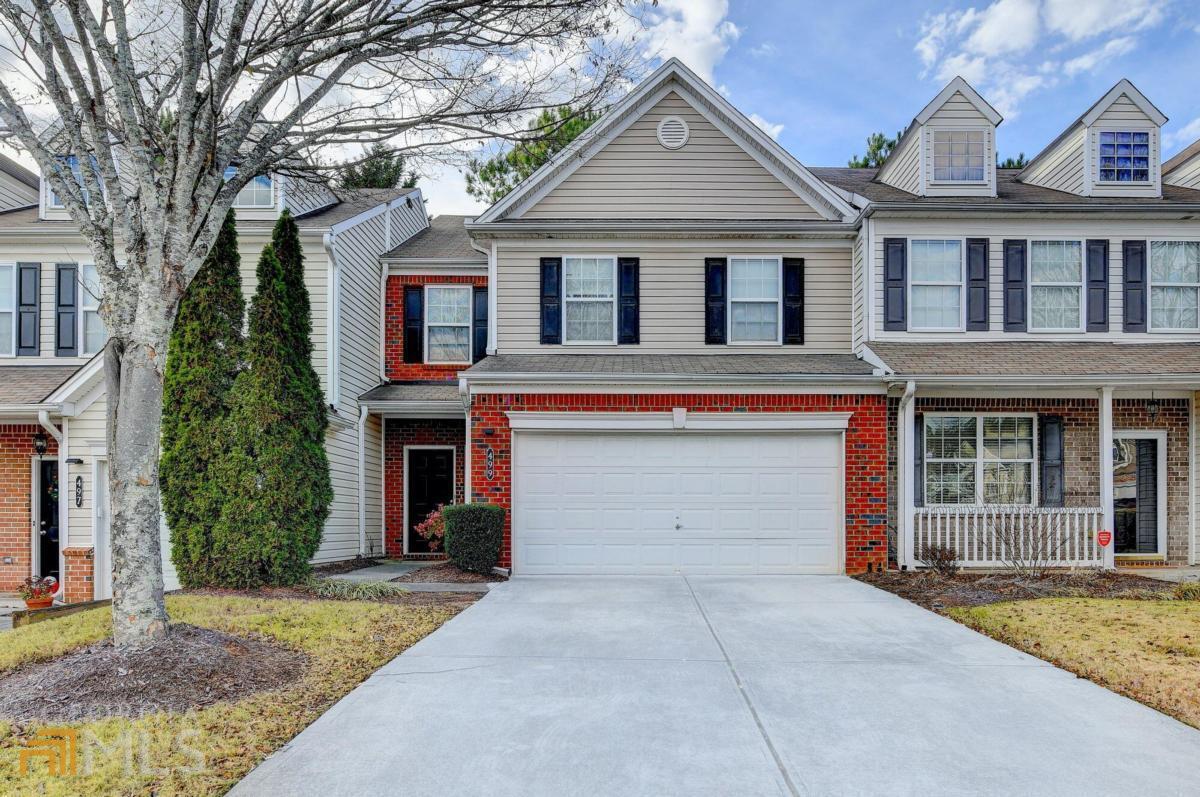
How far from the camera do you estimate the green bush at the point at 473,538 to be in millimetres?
10656

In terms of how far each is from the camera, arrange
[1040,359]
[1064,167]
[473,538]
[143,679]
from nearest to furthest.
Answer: [143,679]
[473,538]
[1040,359]
[1064,167]

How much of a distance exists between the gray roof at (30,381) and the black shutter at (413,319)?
552 cm

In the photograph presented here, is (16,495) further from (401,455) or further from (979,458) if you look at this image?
(979,458)

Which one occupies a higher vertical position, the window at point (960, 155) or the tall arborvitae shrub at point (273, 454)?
the window at point (960, 155)

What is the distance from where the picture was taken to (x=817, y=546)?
37.2 ft

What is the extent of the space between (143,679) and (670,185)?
10486 millimetres

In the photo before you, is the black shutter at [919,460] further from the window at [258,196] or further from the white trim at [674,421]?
the window at [258,196]

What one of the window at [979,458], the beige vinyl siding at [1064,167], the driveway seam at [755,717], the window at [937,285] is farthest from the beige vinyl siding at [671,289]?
the driveway seam at [755,717]

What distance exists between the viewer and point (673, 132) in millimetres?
12977

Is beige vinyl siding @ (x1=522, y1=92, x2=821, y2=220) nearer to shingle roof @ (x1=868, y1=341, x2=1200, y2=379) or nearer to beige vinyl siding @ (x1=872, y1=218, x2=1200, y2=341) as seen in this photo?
beige vinyl siding @ (x1=872, y1=218, x2=1200, y2=341)

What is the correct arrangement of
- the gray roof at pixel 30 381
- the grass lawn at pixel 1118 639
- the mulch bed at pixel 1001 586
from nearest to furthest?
the grass lawn at pixel 1118 639, the mulch bed at pixel 1001 586, the gray roof at pixel 30 381

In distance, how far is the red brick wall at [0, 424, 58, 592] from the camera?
1191 centimetres

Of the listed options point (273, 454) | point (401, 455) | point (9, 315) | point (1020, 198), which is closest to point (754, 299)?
point (1020, 198)

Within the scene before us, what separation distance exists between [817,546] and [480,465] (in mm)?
5215
